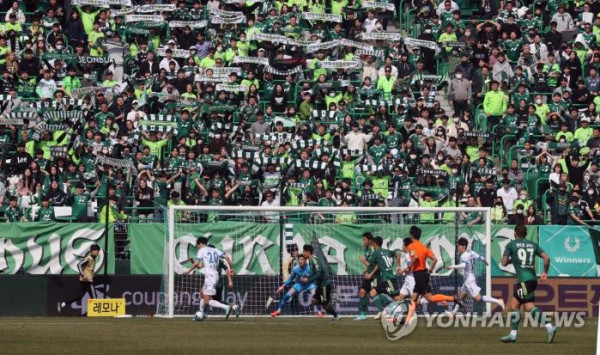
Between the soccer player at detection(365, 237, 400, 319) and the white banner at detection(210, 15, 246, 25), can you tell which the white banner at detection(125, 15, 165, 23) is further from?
the soccer player at detection(365, 237, 400, 319)

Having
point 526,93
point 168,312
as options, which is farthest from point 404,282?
point 526,93

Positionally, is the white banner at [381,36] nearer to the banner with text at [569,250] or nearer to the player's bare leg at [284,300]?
the banner with text at [569,250]

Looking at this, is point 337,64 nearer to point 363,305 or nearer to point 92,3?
point 92,3

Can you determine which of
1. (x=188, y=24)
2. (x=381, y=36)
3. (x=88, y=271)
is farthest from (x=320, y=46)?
(x=88, y=271)

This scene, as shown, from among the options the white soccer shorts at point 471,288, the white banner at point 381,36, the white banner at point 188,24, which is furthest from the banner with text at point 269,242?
the white banner at point 188,24

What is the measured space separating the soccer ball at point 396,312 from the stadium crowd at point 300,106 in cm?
478

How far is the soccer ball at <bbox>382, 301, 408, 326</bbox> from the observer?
28.8 metres

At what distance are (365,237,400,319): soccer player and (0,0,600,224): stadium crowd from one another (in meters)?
4.39

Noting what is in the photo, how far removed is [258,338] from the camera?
25.0 meters

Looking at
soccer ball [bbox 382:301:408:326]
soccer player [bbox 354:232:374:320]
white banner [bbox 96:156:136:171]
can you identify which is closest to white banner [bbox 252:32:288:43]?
white banner [bbox 96:156:136:171]

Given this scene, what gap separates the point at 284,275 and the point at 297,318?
1.42 m

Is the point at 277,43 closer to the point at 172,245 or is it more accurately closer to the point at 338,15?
the point at 338,15

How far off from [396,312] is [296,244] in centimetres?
573

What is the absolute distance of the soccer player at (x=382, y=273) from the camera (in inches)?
1241
